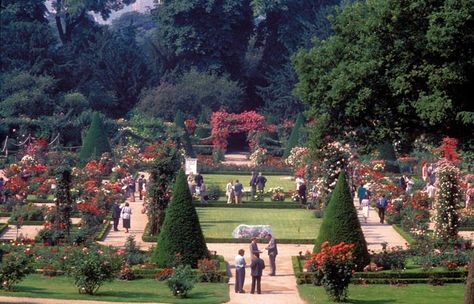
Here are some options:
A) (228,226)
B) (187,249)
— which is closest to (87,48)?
(228,226)

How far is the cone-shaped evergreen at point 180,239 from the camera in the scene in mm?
37625

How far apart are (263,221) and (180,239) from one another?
1308 centimetres

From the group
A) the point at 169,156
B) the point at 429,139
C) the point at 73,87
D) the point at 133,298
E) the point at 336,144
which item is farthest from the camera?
the point at 73,87

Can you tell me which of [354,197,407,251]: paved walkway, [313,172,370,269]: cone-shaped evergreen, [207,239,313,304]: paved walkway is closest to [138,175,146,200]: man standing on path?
[354,197,407,251]: paved walkway

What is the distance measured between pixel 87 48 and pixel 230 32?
1155cm

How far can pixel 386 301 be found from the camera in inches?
1326

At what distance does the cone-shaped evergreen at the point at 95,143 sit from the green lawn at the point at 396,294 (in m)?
35.1

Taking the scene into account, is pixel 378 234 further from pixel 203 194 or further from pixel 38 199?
pixel 38 199

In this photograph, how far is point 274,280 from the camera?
37031 millimetres

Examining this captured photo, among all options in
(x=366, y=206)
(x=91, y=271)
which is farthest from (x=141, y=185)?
(x=91, y=271)

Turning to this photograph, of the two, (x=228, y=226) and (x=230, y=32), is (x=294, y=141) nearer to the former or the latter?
(x=230, y=32)

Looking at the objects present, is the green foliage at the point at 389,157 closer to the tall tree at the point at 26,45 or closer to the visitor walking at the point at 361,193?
the visitor walking at the point at 361,193

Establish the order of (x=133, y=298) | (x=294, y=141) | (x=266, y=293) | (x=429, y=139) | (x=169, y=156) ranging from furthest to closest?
(x=294, y=141) < (x=169, y=156) < (x=429, y=139) < (x=266, y=293) < (x=133, y=298)

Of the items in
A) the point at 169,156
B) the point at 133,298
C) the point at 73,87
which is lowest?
the point at 133,298
